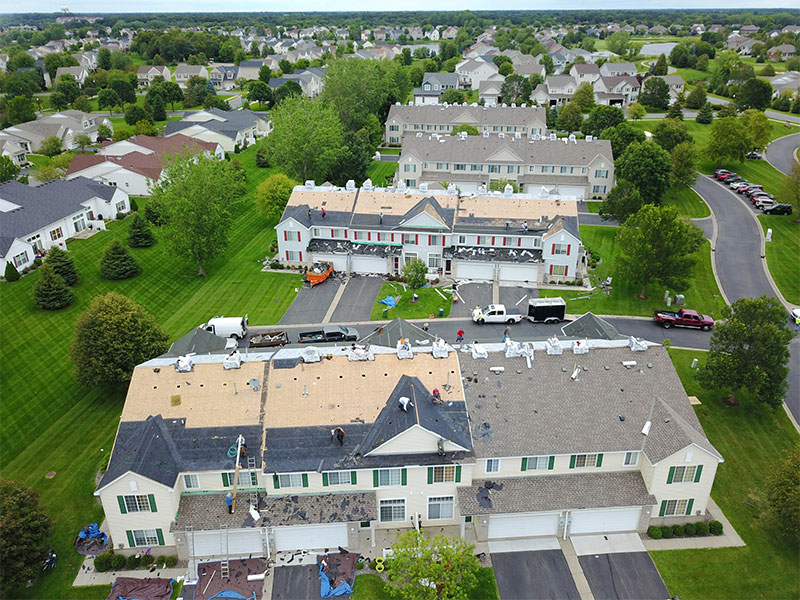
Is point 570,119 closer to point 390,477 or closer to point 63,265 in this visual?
point 63,265

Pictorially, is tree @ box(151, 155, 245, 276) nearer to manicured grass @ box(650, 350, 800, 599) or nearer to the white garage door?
the white garage door

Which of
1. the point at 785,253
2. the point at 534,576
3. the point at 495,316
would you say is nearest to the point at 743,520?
the point at 534,576

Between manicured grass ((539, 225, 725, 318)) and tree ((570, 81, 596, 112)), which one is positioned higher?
tree ((570, 81, 596, 112))

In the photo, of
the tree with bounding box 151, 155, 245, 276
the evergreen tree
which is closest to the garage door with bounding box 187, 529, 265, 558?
the tree with bounding box 151, 155, 245, 276

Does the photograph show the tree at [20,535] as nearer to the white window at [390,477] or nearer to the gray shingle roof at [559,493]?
the white window at [390,477]

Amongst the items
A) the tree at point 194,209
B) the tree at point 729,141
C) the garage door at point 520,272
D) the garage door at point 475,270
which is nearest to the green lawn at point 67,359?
the tree at point 194,209
